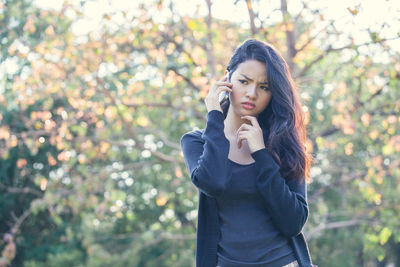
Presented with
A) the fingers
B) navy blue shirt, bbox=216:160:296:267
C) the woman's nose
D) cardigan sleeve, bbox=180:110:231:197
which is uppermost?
the woman's nose

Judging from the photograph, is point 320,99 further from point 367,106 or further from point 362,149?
point 367,106

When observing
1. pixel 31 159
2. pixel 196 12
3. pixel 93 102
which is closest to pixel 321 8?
pixel 196 12

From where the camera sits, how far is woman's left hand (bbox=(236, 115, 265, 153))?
1.90m

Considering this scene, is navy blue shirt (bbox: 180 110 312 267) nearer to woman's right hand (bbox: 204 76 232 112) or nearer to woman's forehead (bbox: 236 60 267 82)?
woman's right hand (bbox: 204 76 232 112)

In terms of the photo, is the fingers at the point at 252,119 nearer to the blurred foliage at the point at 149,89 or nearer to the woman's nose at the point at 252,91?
the woman's nose at the point at 252,91

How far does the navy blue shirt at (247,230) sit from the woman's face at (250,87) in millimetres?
272

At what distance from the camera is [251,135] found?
193 centimetres

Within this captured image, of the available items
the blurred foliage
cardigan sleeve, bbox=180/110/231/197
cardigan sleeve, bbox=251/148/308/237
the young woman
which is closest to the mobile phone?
the young woman

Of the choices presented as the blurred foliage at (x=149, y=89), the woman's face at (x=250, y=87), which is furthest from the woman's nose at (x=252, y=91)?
the blurred foliage at (x=149, y=89)

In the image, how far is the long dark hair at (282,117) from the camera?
1.97 meters

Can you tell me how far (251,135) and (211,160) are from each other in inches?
8.0

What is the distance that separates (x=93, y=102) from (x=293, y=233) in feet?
16.1

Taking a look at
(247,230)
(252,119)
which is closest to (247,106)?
(252,119)

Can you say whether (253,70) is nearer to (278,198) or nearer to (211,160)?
(211,160)
